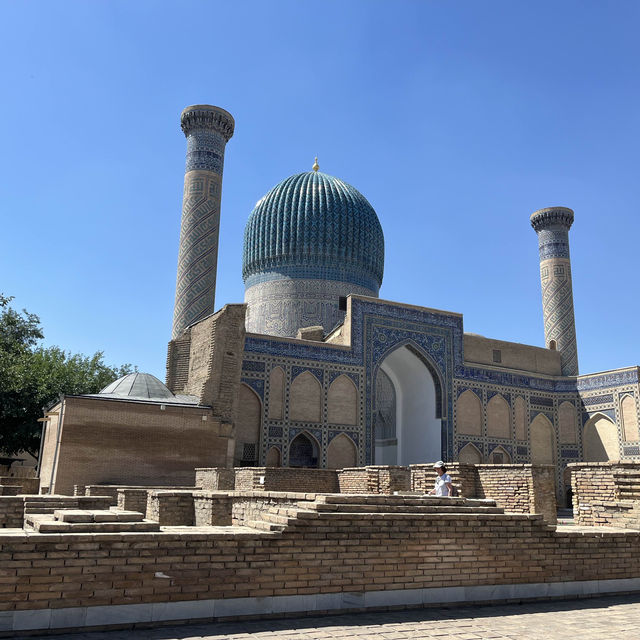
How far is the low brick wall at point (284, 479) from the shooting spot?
12062 millimetres

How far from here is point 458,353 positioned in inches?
801

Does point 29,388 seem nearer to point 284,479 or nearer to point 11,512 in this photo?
point 284,479

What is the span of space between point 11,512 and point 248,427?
33.2 feet

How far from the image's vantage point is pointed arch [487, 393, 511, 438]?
20375mm

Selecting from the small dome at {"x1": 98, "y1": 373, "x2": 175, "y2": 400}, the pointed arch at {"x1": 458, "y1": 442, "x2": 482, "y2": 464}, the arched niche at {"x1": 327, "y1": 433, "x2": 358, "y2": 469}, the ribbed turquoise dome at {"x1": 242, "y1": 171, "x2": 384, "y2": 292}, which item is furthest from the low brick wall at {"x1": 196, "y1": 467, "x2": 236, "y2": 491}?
the ribbed turquoise dome at {"x1": 242, "y1": 171, "x2": 384, "y2": 292}

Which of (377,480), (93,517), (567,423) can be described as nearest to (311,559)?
(93,517)

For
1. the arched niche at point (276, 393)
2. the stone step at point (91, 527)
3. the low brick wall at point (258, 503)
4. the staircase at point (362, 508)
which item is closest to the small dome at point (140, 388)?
the arched niche at point (276, 393)

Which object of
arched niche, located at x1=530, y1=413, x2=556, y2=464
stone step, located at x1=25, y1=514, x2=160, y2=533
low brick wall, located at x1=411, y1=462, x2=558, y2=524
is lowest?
stone step, located at x1=25, y1=514, x2=160, y2=533

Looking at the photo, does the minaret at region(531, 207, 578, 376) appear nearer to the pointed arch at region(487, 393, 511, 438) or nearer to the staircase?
the pointed arch at region(487, 393, 511, 438)

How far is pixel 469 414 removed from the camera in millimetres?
20031

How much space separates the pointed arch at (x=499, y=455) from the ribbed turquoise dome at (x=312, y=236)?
25.6 feet

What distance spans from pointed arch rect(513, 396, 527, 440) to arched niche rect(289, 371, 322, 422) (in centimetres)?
697

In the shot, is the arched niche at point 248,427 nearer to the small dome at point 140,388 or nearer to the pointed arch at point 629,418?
the small dome at point 140,388

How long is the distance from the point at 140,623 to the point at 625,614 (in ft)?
10.8
